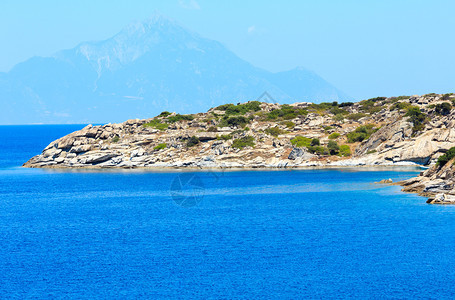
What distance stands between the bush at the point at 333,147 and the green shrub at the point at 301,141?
12.8 feet

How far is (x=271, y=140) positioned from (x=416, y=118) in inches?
1093

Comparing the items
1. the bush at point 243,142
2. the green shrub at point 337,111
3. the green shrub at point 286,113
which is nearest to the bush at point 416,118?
the green shrub at point 286,113

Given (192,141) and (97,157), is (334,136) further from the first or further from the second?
(97,157)

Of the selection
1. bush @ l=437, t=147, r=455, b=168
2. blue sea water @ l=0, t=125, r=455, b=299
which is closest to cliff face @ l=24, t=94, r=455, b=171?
blue sea water @ l=0, t=125, r=455, b=299

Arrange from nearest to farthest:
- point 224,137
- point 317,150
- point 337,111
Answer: point 317,150 → point 224,137 → point 337,111

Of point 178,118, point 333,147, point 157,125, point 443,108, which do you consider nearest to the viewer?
point 333,147

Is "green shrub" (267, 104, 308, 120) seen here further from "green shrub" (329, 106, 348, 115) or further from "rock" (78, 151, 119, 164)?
"rock" (78, 151, 119, 164)

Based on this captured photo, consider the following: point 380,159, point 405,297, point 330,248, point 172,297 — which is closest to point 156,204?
point 330,248

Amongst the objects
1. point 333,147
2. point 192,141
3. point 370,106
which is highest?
point 370,106

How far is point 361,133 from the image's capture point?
119625mm

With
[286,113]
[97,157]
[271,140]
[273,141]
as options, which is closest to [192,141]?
[271,140]

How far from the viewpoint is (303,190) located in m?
83.6

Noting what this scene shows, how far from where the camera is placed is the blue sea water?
3997 cm

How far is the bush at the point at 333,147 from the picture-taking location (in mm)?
114688
